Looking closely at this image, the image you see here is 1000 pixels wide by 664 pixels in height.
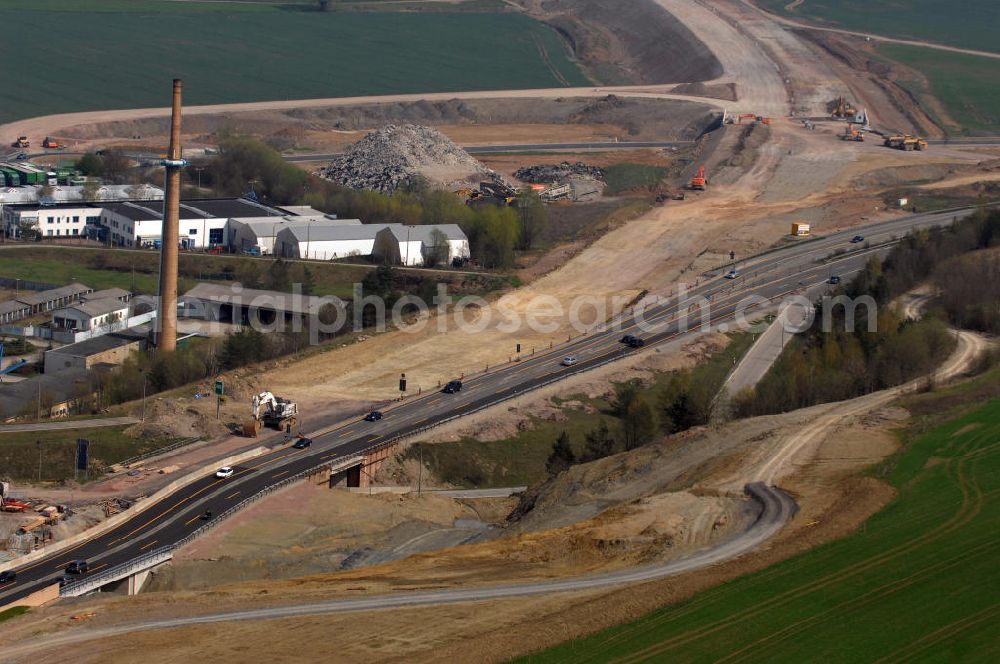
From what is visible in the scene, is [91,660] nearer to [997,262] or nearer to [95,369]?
[95,369]

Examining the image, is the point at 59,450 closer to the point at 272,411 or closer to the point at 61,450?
the point at 61,450

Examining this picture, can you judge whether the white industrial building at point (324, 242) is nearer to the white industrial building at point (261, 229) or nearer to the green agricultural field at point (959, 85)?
the white industrial building at point (261, 229)

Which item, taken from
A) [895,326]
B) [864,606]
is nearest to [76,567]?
[864,606]

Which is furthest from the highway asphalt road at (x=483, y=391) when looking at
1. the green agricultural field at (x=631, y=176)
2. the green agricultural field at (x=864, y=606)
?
the green agricultural field at (x=631, y=176)

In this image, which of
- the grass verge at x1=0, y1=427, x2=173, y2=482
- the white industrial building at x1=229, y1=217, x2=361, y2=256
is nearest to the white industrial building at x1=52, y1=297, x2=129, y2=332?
the white industrial building at x1=229, y1=217, x2=361, y2=256

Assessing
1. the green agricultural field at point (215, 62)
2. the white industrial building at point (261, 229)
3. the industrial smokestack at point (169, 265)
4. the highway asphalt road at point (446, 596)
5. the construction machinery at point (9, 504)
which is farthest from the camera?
the green agricultural field at point (215, 62)

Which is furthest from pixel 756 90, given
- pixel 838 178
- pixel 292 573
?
pixel 292 573
